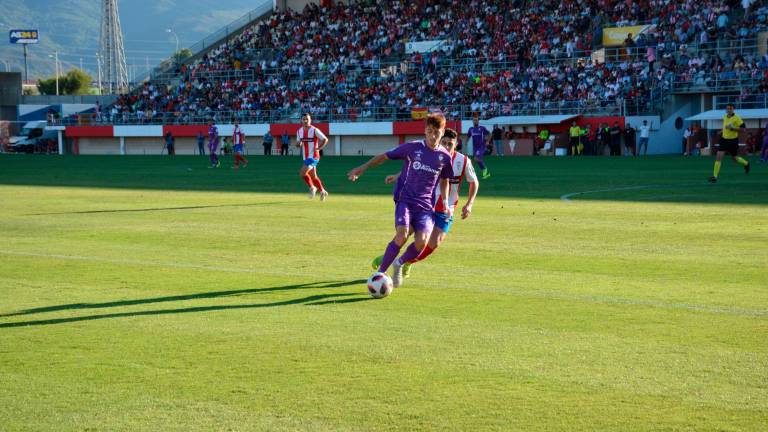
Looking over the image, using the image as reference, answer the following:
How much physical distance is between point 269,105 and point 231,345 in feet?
198

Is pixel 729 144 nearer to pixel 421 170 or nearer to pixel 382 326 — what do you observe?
pixel 421 170

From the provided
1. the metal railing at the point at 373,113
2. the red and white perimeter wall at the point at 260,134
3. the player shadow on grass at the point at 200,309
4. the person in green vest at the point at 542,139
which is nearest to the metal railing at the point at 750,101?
the metal railing at the point at 373,113

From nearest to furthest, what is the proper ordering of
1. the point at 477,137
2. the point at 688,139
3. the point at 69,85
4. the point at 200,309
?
the point at 200,309
the point at 477,137
the point at 688,139
the point at 69,85

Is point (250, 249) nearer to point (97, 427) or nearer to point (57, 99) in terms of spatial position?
point (97, 427)

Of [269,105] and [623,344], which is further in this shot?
[269,105]

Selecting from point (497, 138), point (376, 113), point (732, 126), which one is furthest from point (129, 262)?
point (376, 113)

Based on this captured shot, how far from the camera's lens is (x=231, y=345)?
24.9ft

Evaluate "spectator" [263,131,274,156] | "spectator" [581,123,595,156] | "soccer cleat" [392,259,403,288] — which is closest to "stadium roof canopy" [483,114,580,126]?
"spectator" [581,123,595,156]

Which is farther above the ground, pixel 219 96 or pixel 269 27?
pixel 269 27

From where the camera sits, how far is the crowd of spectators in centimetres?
5109

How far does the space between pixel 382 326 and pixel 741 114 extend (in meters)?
40.5

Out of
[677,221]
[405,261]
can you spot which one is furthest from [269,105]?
[405,261]

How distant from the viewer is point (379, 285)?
31.3ft

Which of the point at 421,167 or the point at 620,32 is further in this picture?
the point at 620,32
